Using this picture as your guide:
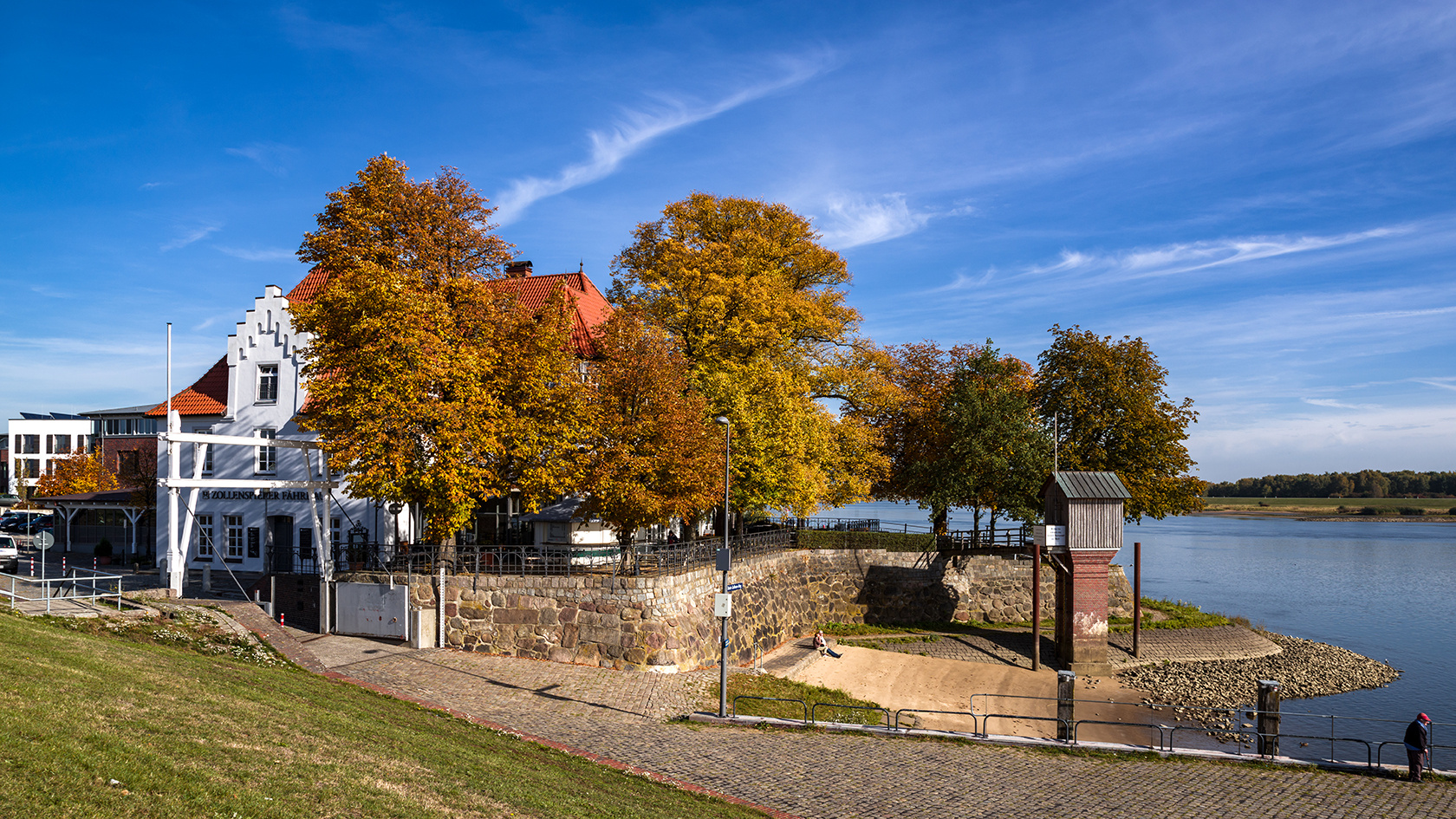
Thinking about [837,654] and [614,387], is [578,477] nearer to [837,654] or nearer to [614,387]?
[614,387]

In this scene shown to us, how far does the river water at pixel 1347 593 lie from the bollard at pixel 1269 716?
558 inches

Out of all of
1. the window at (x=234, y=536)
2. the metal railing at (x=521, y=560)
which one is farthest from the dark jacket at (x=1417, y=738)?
the window at (x=234, y=536)

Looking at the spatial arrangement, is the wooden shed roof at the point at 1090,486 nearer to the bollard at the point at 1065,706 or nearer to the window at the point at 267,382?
the bollard at the point at 1065,706

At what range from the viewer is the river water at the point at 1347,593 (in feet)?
112

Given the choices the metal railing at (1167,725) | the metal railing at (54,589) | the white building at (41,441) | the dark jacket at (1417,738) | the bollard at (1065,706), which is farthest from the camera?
the white building at (41,441)

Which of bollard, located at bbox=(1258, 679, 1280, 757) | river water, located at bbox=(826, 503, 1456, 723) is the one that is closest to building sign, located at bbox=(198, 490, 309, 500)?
river water, located at bbox=(826, 503, 1456, 723)

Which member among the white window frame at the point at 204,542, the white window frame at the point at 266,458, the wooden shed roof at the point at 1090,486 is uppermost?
the white window frame at the point at 266,458

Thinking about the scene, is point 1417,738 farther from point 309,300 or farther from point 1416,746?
point 309,300

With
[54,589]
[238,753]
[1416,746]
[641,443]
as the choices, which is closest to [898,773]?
[1416,746]

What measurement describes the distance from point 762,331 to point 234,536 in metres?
25.2

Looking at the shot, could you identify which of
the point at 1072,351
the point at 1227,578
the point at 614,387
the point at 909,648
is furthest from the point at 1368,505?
the point at 614,387

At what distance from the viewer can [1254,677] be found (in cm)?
3459

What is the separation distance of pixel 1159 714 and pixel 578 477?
71.4 ft

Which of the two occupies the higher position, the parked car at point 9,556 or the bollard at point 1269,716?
the parked car at point 9,556
